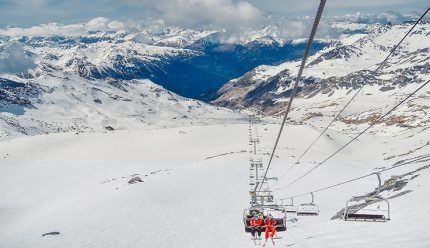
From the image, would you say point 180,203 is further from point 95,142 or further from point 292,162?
point 95,142

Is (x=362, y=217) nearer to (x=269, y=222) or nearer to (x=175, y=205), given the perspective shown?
(x=269, y=222)

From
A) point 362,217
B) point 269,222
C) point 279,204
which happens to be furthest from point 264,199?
point 362,217

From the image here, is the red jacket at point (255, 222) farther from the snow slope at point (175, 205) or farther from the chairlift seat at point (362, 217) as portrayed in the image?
the snow slope at point (175, 205)

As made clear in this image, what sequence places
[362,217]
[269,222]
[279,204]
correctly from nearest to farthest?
[362,217], [269,222], [279,204]

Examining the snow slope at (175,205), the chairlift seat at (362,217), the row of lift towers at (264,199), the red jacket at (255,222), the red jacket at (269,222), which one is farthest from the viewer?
the snow slope at (175,205)

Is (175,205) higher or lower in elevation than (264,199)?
lower

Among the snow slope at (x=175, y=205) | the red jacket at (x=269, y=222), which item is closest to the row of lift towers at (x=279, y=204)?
the red jacket at (x=269, y=222)

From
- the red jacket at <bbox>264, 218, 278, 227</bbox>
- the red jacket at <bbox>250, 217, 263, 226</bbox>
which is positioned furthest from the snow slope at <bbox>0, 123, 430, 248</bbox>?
the red jacket at <bbox>250, 217, 263, 226</bbox>

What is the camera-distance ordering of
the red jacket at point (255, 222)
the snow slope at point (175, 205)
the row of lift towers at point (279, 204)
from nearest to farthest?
1. the row of lift towers at point (279, 204)
2. the red jacket at point (255, 222)
3. the snow slope at point (175, 205)
